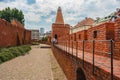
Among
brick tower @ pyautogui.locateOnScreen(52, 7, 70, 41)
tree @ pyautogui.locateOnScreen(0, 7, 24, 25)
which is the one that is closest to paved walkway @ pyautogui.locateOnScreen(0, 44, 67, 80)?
brick tower @ pyautogui.locateOnScreen(52, 7, 70, 41)

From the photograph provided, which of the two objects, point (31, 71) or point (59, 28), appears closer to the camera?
point (31, 71)

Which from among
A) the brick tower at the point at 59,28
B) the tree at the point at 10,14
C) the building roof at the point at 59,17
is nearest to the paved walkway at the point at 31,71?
the brick tower at the point at 59,28

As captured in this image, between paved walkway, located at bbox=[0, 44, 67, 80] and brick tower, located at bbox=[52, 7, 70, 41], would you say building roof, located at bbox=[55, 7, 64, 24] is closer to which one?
brick tower, located at bbox=[52, 7, 70, 41]

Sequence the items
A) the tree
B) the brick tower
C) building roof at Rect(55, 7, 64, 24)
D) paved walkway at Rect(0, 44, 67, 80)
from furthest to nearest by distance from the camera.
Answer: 1. the tree
2. building roof at Rect(55, 7, 64, 24)
3. the brick tower
4. paved walkway at Rect(0, 44, 67, 80)

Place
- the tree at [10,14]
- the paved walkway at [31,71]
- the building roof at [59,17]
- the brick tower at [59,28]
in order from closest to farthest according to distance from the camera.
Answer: the paved walkway at [31,71] → the brick tower at [59,28] → the building roof at [59,17] → the tree at [10,14]

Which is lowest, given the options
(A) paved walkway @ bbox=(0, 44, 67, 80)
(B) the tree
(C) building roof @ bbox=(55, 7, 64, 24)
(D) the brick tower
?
(A) paved walkway @ bbox=(0, 44, 67, 80)

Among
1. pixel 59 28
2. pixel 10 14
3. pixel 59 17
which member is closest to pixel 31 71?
pixel 59 28

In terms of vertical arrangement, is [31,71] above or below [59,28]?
below

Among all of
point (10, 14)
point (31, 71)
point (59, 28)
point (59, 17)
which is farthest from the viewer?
point (10, 14)

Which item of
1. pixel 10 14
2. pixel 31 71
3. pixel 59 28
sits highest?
pixel 10 14

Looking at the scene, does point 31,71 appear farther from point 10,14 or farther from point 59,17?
point 10,14

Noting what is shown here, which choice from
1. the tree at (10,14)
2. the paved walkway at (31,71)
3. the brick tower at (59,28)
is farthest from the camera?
the tree at (10,14)

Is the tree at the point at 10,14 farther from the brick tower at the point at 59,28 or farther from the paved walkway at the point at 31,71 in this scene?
the paved walkway at the point at 31,71

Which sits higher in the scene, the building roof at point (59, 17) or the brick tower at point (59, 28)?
the building roof at point (59, 17)
